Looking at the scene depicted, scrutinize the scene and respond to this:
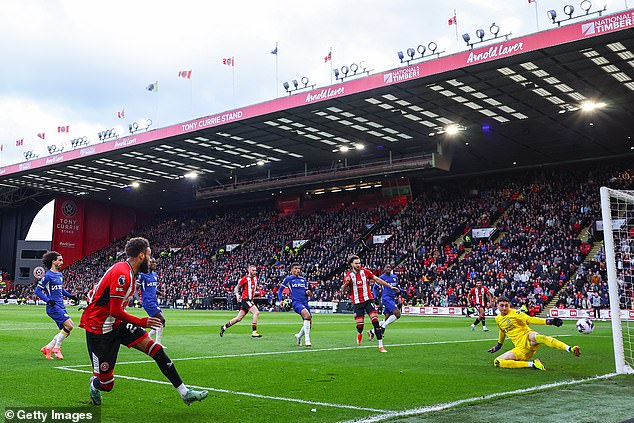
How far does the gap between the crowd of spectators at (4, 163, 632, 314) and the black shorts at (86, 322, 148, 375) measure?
2541 cm

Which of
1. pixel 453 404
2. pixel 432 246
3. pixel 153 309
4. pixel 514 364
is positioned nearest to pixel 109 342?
pixel 453 404

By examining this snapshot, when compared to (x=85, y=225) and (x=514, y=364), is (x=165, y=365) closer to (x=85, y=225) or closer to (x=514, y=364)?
(x=514, y=364)

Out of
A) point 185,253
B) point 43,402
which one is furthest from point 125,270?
point 185,253

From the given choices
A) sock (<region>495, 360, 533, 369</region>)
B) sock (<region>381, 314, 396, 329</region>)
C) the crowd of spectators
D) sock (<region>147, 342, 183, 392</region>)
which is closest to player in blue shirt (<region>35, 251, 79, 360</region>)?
sock (<region>147, 342, 183, 392</region>)

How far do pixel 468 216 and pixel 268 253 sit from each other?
60.9ft

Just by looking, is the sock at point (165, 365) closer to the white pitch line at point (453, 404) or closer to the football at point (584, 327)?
the white pitch line at point (453, 404)

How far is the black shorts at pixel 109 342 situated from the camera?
6418 millimetres

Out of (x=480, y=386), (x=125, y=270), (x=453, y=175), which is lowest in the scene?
(x=480, y=386)

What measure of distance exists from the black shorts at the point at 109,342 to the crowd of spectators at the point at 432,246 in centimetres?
2541

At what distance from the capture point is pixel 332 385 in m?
8.62

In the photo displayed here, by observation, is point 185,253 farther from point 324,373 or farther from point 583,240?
point 324,373

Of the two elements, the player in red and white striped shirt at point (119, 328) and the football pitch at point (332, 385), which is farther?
the football pitch at point (332, 385)

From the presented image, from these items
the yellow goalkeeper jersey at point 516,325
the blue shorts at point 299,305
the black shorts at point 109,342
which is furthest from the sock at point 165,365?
the blue shorts at point 299,305

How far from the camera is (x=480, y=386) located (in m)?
8.62
